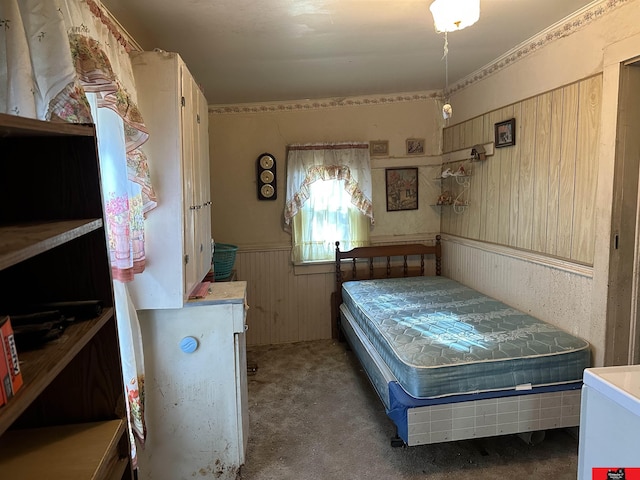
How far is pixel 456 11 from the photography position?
181cm

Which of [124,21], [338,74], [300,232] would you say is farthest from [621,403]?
[300,232]

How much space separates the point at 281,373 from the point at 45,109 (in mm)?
2779

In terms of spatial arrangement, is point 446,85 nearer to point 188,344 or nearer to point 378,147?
point 378,147

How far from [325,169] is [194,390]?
2403 mm

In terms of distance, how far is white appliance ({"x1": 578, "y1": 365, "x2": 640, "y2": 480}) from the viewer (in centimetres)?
115

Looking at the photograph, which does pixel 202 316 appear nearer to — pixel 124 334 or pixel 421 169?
pixel 124 334

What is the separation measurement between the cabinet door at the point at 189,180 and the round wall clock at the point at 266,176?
5.74 ft

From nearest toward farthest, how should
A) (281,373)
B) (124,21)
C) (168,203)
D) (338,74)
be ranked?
1. (168,203)
2. (124,21)
3. (338,74)
4. (281,373)

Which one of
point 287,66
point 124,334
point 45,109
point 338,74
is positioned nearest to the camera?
point 45,109

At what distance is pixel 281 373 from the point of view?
11.4ft

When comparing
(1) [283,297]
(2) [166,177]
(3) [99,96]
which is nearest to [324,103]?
(1) [283,297]

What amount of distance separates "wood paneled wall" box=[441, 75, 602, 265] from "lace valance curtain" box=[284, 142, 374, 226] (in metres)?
0.99

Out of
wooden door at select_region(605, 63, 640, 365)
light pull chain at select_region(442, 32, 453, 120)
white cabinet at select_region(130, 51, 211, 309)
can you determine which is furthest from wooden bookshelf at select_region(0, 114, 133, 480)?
wooden door at select_region(605, 63, 640, 365)

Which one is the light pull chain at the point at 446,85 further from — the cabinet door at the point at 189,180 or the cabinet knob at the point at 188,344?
the cabinet knob at the point at 188,344
